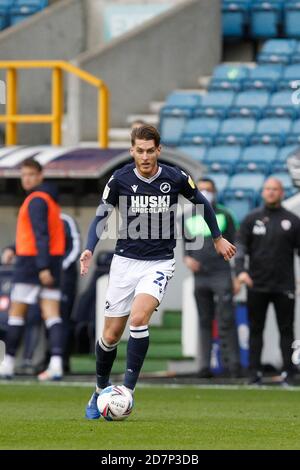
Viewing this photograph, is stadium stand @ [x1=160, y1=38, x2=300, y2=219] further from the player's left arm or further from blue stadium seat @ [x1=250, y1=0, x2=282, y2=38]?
the player's left arm

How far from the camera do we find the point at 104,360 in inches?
408

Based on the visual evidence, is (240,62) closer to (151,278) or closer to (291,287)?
(291,287)

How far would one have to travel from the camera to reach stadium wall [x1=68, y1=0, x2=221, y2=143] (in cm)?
2278

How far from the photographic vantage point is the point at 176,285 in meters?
17.7

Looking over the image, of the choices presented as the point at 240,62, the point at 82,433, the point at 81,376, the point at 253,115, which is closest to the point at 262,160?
the point at 253,115

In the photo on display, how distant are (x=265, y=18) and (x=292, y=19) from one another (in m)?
0.44

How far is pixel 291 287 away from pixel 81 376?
2.63m

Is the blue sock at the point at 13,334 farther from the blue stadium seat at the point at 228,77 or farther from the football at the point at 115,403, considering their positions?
the blue stadium seat at the point at 228,77

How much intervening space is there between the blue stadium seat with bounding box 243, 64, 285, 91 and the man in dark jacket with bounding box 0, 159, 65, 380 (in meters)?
7.02

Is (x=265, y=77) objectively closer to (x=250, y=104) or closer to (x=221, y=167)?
(x=250, y=104)

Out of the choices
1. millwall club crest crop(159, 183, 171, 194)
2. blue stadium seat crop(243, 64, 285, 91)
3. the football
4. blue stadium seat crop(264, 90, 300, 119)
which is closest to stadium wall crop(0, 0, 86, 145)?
blue stadium seat crop(243, 64, 285, 91)

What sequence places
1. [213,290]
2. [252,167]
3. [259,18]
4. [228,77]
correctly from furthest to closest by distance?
[259,18] < [228,77] < [252,167] < [213,290]

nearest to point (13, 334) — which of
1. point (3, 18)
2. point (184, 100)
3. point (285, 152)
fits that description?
point (285, 152)

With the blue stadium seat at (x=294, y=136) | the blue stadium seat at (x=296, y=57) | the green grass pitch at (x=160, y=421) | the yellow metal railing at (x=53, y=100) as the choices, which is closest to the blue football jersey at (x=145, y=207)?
the green grass pitch at (x=160, y=421)
